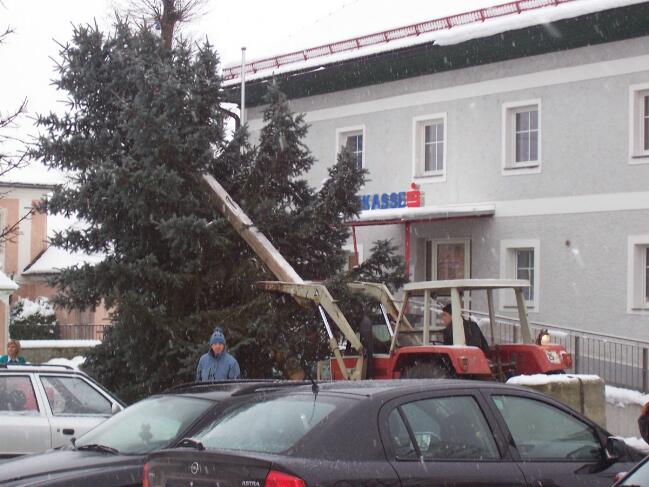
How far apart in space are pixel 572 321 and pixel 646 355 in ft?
9.94

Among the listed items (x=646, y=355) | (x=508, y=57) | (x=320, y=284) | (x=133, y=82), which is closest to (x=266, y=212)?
(x=320, y=284)

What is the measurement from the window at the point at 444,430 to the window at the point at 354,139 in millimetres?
20097

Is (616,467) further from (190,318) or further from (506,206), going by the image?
(506,206)

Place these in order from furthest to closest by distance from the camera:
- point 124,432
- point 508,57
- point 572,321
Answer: point 508,57 < point 572,321 < point 124,432

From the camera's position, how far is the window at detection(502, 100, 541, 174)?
76.7 ft

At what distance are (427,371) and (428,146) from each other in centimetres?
1253

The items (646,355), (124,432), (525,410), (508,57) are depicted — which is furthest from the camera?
(508,57)

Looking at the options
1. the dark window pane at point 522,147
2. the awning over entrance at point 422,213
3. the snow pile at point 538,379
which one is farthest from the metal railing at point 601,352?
the snow pile at point 538,379

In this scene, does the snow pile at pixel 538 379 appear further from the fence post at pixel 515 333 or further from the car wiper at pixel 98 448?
the fence post at pixel 515 333

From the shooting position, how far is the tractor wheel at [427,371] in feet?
44.6

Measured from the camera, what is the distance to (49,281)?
55.3 feet

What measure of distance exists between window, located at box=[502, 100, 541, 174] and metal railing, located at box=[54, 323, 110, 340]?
56.1ft

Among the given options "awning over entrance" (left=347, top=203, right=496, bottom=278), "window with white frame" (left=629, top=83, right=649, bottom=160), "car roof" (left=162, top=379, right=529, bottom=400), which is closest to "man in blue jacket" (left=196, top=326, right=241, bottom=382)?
"car roof" (left=162, top=379, right=529, bottom=400)

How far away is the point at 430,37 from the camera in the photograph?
24.0 metres
